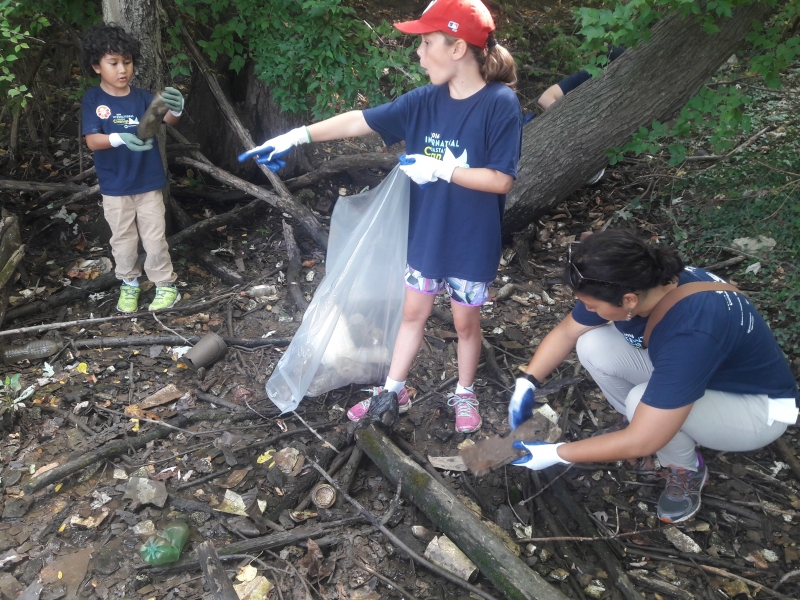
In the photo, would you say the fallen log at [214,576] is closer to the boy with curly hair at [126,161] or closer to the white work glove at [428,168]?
the white work glove at [428,168]

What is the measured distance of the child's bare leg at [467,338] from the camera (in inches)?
96.3

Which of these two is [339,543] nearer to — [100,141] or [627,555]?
[627,555]

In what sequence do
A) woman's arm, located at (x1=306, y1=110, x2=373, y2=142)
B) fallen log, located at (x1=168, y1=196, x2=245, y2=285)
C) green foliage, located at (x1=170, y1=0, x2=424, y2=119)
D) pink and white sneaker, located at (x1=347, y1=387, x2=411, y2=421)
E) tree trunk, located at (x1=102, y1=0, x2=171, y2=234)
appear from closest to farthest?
woman's arm, located at (x1=306, y1=110, x2=373, y2=142) → pink and white sneaker, located at (x1=347, y1=387, x2=411, y2=421) → tree trunk, located at (x1=102, y1=0, x2=171, y2=234) → green foliage, located at (x1=170, y1=0, x2=424, y2=119) → fallen log, located at (x1=168, y1=196, x2=245, y2=285)

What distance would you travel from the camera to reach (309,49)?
3535 millimetres

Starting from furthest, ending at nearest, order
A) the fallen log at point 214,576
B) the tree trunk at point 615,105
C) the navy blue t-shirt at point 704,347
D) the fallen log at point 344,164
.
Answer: the fallen log at point 344,164, the tree trunk at point 615,105, the navy blue t-shirt at point 704,347, the fallen log at point 214,576

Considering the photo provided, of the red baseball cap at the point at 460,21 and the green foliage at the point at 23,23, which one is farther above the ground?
the red baseball cap at the point at 460,21

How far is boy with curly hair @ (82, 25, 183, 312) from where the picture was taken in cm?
296

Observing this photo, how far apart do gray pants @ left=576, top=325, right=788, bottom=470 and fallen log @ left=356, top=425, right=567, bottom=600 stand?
781 millimetres

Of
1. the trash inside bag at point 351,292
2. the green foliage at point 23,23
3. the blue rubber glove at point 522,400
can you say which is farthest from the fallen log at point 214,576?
the green foliage at point 23,23

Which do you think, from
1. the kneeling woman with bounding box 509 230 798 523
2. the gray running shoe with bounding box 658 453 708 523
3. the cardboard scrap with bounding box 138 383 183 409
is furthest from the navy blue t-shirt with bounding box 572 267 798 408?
the cardboard scrap with bounding box 138 383 183 409

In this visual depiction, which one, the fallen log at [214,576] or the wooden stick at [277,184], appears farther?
the wooden stick at [277,184]

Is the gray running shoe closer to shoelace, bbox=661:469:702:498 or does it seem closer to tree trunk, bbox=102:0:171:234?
shoelace, bbox=661:469:702:498

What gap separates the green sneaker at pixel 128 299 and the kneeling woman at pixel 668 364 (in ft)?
7.50

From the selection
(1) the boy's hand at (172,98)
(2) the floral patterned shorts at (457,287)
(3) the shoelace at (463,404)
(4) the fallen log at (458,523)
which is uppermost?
(1) the boy's hand at (172,98)
